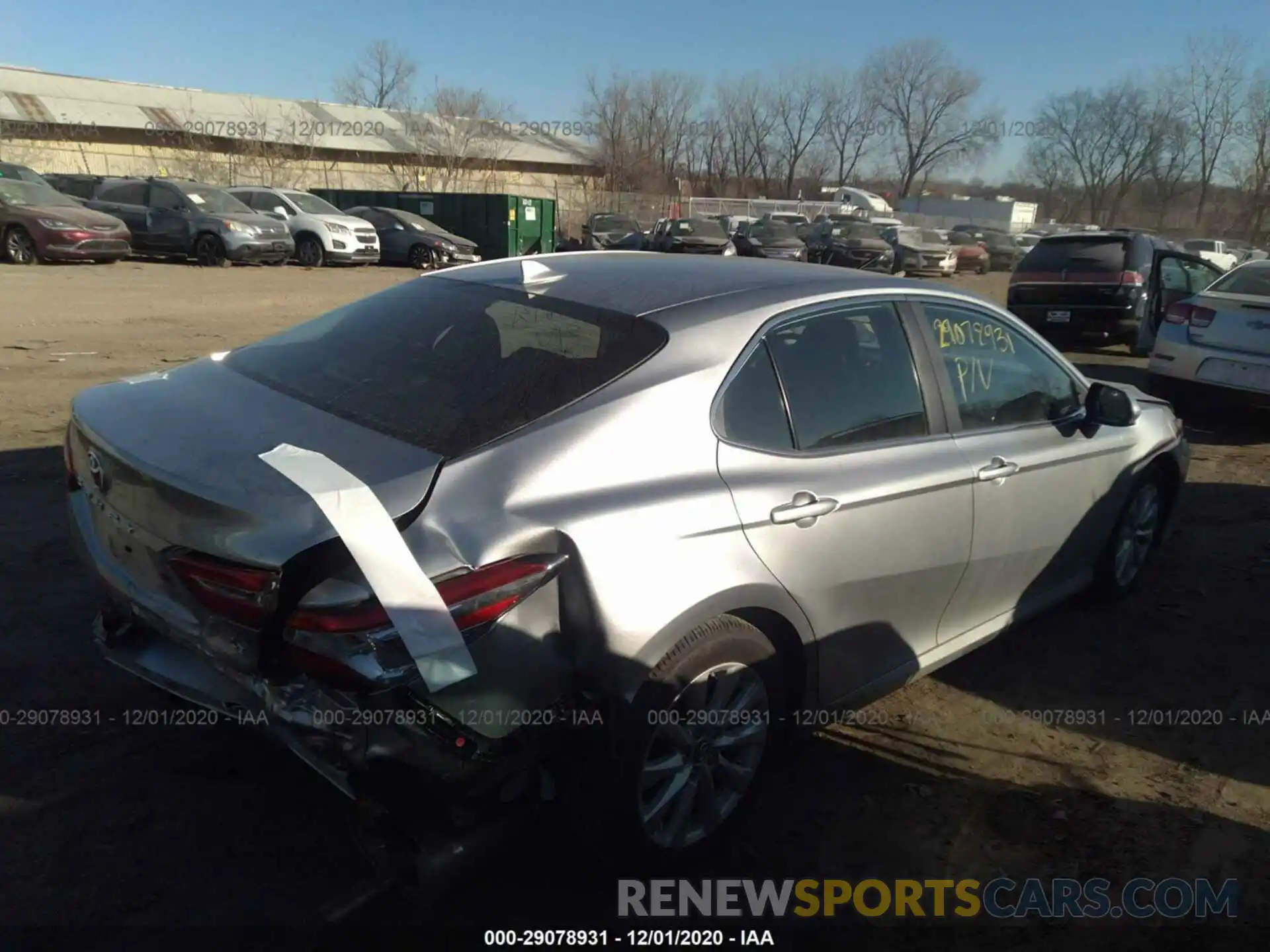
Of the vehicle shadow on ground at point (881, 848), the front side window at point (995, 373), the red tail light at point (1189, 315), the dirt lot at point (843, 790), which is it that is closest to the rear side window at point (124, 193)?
the dirt lot at point (843, 790)

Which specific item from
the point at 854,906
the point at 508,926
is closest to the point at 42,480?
the point at 508,926

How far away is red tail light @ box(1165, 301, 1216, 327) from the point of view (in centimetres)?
834

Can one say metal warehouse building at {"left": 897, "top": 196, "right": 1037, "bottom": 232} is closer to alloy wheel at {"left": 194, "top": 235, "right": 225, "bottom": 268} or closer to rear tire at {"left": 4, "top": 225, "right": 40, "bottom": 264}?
alloy wheel at {"left": 194, "top": 235, "right": 225, "bottom": 268}

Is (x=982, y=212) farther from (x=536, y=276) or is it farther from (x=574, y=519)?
(x=574, y=519)

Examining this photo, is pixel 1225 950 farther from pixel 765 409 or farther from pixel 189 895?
pixel 189 895

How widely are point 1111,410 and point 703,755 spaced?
2543mm

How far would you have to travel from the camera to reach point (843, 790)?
325 cm

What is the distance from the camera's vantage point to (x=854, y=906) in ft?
9.05

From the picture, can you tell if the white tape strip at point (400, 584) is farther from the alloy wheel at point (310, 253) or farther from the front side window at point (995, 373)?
the alloy wheel at point (310, 253)

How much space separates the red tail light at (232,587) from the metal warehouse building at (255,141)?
133 ft

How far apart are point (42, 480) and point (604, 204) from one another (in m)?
41.5

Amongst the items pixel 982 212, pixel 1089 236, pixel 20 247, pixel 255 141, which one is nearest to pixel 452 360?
pixel 1089 236

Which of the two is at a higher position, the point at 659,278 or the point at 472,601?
the point at 659,278

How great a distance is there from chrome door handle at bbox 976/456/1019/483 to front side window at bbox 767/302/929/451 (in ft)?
0.94
